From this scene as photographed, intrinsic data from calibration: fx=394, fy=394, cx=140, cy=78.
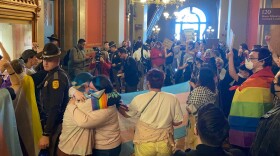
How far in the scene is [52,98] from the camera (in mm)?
4051

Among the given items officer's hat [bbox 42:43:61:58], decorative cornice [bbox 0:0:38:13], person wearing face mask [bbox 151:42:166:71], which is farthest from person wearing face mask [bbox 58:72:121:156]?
person wearing face mask [bbox 151:42:166:71]

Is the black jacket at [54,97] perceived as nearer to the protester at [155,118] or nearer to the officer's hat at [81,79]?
the officer's hat at [81,79]

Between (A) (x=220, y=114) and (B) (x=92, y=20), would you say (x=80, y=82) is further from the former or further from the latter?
(B) (x=92, y=20)

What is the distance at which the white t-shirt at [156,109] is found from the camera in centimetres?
391

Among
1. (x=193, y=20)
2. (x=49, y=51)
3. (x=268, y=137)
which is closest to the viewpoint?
(x=268, y=137)

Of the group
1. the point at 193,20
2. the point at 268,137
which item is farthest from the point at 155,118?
the point at 193,20

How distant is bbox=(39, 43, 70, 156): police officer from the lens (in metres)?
3.99

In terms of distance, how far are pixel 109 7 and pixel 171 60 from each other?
151 inches

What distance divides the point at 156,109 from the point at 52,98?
1078 millimetres

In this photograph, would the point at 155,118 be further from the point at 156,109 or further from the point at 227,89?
the point at 227,89

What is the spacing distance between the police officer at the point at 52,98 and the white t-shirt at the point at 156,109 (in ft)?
2.41

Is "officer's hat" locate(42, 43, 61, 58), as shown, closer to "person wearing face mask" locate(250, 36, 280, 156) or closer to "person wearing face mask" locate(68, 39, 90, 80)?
"person wearing face mask" locate(250, 36, 280, 156)

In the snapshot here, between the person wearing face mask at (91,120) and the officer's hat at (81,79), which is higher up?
the officer's hat at (81,79)

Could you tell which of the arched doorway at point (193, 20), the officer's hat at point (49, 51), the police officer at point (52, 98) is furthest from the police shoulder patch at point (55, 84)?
the arched doorway at point (193, 20)
